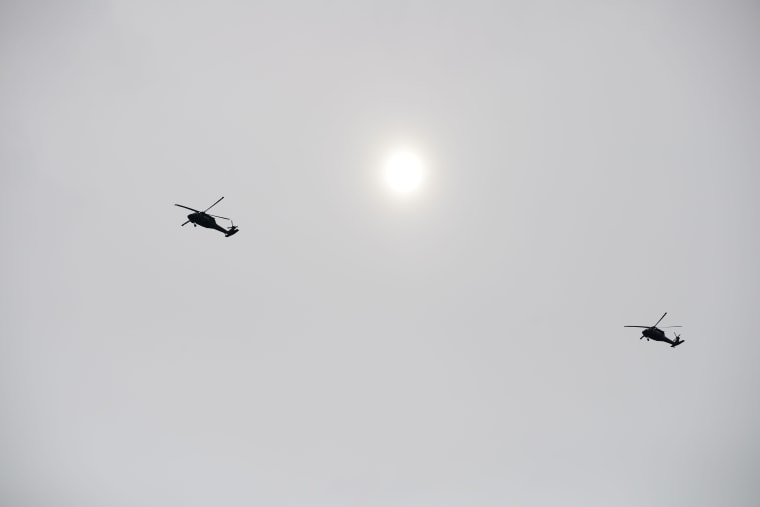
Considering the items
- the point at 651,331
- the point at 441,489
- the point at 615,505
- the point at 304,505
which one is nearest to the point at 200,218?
the point at 651,331

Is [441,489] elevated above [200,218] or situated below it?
above

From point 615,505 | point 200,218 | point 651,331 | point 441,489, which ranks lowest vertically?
point 200,218

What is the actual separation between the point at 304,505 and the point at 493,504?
81.4 metres

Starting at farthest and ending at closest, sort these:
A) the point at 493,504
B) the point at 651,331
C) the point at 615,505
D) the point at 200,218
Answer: the point at 615,505, the point at 493,504, the point at 651,331, the point at 200,218

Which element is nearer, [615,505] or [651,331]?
[651,331]

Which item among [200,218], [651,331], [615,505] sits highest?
[615,505]

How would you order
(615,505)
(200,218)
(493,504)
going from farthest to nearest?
1. (615,505)
2. (493,504)
3. (200,218)

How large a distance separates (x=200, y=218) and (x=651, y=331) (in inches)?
2653

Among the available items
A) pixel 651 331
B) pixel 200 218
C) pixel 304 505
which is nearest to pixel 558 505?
pixel 304 505

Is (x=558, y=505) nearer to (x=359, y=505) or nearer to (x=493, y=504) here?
(x=493, y=504)

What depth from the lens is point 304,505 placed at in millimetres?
198375

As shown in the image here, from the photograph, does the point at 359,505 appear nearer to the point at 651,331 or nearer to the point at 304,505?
the point at 304,505

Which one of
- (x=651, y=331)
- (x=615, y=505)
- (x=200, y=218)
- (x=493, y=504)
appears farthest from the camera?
(x=615, y=505)

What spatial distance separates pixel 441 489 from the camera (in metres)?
183
